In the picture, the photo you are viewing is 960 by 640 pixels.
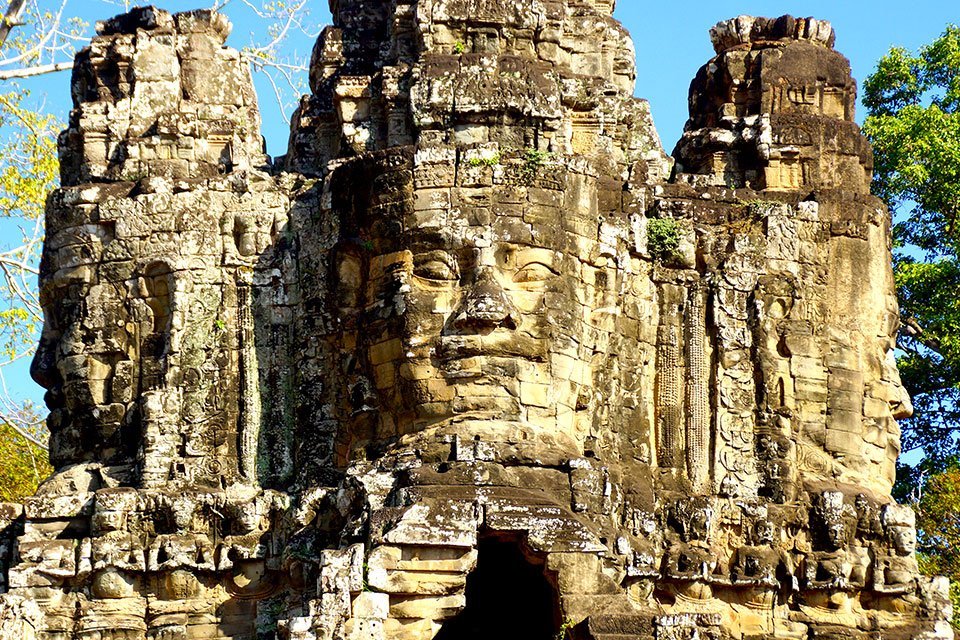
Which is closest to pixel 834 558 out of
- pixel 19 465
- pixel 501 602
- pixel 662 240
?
pixel 501 602

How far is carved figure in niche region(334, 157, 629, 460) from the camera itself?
82.1 feet

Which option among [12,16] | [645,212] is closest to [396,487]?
[645,212]

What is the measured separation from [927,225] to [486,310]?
546 inches

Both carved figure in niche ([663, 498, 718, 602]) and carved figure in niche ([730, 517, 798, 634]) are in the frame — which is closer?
carved figure in niche ([663, 498, 718, 602])

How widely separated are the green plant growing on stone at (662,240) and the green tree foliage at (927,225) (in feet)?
29.7

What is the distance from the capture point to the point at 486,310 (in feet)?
81.9

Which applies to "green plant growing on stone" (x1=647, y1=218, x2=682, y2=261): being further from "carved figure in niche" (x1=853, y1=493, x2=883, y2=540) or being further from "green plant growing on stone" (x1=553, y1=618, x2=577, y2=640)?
"green plant growing on stone" (x1=553, y1=618, x2=577, y2=640)

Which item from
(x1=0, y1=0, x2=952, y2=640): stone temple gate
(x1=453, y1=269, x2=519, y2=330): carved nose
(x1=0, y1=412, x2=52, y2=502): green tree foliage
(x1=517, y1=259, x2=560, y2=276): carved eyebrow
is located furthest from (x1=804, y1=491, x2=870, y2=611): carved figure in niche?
(x1=0, y1=412, x2=52, y2=502): green tree foliage

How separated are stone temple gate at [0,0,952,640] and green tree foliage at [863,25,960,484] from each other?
7.34 metres

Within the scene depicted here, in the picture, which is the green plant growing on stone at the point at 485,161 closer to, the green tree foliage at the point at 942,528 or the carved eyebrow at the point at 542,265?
the carved eyebrow at the point at 542,265

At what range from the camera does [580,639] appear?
77.0 feet

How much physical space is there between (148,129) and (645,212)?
5687 mm

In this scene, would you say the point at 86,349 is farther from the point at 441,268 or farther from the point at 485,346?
the point at 485,346

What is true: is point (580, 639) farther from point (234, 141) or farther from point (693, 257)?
point (234, 141)
